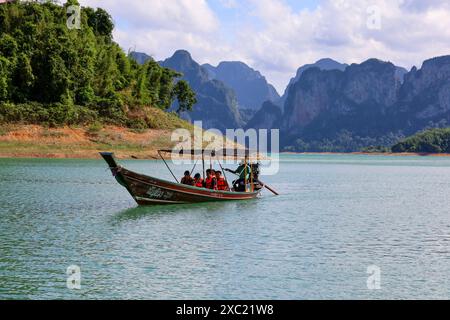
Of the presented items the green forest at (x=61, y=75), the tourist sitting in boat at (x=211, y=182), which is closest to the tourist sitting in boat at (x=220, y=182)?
the tourist sitting in boat at (x=211, y=182)

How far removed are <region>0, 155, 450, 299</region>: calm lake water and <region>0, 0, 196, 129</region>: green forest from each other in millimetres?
49346

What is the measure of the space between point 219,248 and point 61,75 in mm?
71329

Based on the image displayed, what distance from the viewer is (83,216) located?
27391 mm

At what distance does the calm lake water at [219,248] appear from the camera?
1525 centimetres

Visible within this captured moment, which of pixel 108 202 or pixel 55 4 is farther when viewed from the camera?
pixel 55 4

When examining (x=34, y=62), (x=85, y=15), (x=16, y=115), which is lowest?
(x=16, y=115)

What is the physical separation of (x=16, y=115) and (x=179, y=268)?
225 feet

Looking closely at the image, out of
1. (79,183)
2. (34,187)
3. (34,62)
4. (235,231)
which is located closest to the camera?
(235,231)

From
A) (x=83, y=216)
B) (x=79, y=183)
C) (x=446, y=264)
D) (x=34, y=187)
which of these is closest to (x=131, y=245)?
(x=83, y=216)

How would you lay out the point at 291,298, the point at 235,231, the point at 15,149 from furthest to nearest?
the point at 15,149 → the point at 235,231 → the point at 291,298

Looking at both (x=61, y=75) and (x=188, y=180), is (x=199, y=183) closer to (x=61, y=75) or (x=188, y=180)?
→ (x=188, y=180)

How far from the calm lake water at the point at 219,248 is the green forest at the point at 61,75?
4935 cm

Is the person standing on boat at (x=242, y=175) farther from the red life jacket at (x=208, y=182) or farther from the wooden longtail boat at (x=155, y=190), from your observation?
the red life jacket at (x=208, y=182)

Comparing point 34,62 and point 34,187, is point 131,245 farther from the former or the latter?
point 34,62
